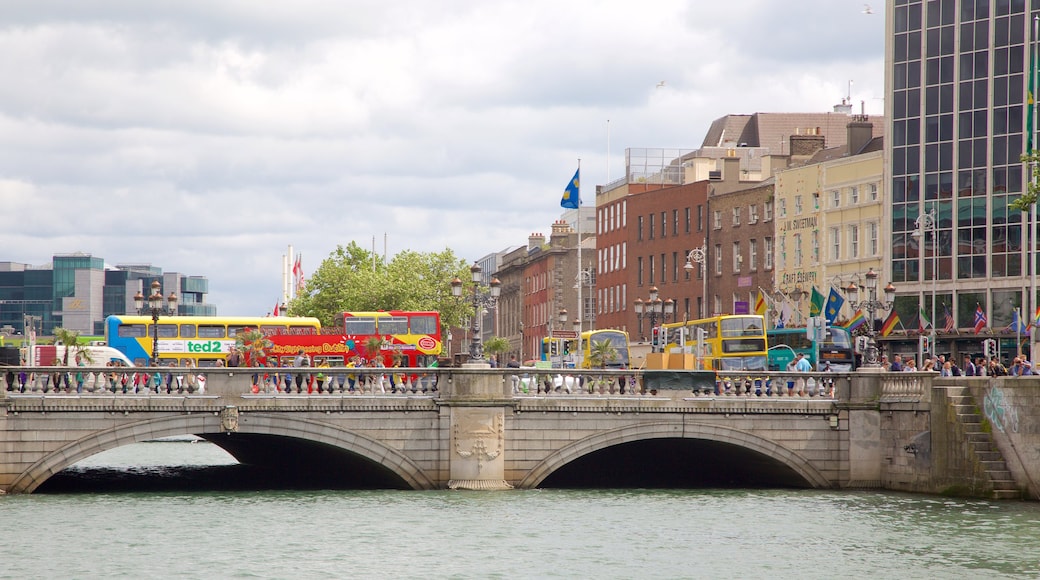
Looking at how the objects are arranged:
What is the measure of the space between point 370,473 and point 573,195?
34.1m

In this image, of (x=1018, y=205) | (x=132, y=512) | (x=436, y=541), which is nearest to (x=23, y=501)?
(x=132, y=512)

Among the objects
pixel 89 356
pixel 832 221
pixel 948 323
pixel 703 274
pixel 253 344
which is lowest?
pixel 89 356

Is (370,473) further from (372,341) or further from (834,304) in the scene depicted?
(834,304)

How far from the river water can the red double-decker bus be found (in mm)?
20561

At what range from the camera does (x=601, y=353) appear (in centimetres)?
7669

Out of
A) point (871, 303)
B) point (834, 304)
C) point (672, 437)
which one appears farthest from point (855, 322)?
point (672, 437)

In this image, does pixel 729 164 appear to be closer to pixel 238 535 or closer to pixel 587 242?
pixel 587 242

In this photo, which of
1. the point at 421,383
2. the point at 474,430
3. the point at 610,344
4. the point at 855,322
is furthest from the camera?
the point at 610,344

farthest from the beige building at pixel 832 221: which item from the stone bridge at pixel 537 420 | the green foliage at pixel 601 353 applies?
the stone bridge at pixel 537 420

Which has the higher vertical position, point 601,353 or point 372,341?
point 372,341

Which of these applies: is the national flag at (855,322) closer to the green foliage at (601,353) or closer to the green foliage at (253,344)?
the green foliage at (601,353)

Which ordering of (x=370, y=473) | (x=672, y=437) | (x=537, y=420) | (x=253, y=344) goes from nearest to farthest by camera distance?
(x=537, y=420), (x=672, y=437), (x=370, y=473), (x=253, y=344)

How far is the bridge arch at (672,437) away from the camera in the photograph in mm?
46625

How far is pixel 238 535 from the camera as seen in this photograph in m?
39.5
